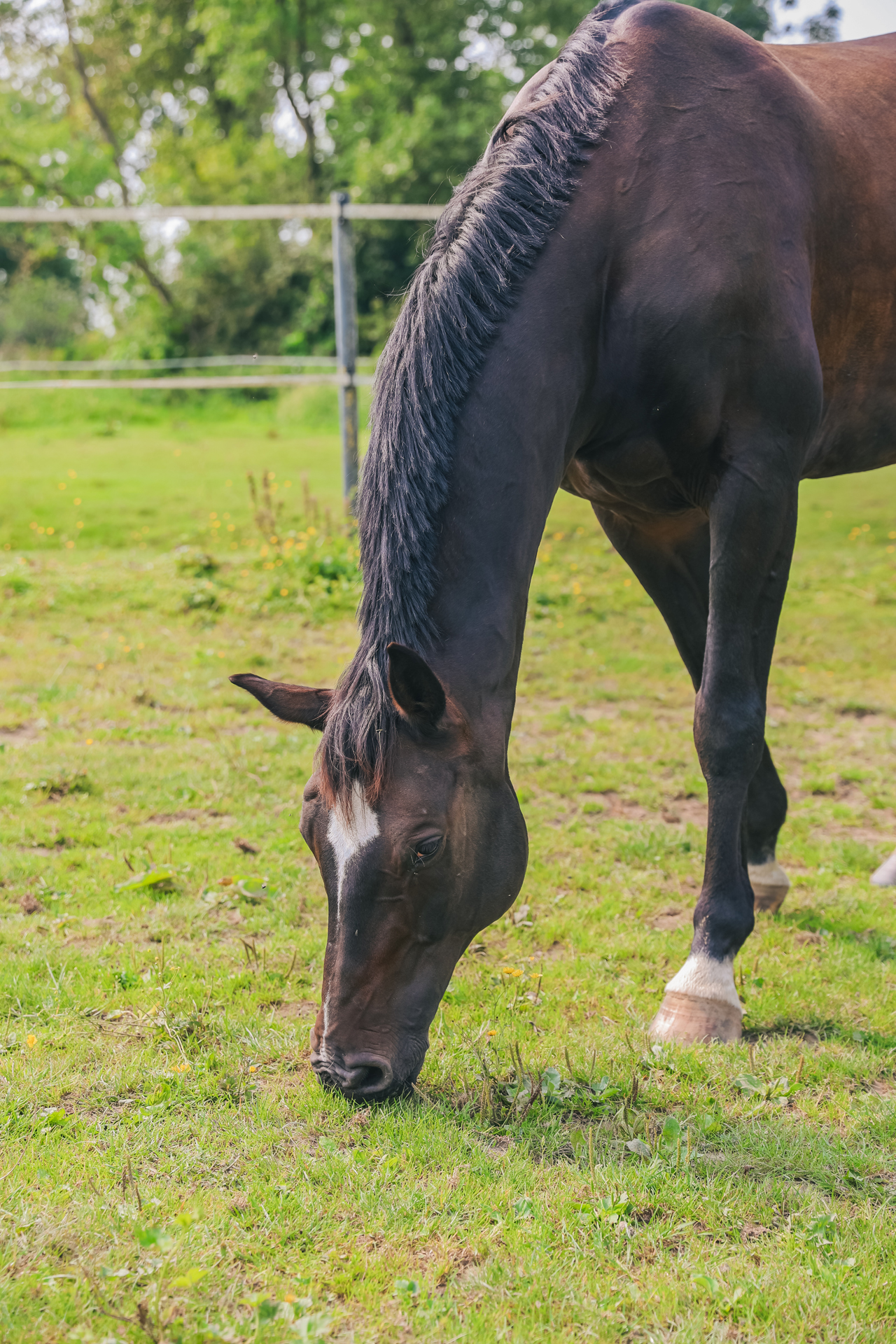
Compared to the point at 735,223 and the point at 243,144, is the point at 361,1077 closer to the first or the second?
the point at 735,223

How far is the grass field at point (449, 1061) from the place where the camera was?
184 centimetres

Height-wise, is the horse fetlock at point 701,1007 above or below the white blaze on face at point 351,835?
below

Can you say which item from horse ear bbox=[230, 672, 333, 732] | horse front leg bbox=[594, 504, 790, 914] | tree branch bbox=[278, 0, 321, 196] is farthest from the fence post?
tree branch bbox=[278, 0, 321, 196]

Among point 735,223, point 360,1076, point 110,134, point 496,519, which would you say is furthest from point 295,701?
point 110,134

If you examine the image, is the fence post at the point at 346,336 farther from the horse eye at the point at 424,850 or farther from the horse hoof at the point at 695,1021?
the horse eye at the point at 424,850

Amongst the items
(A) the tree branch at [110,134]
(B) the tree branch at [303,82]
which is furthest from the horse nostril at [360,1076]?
(B) the tree branch at [303,82]

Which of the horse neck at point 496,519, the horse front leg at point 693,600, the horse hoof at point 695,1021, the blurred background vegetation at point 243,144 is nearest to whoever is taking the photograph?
the horse neck at point 496,519

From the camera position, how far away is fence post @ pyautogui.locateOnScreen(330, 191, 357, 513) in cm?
905

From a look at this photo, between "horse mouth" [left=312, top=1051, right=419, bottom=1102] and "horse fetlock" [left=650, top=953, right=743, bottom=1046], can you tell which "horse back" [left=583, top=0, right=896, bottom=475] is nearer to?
"horse fetlock" [left=650, top=953, right=743, bottom=1046]

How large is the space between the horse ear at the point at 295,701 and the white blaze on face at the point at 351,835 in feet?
0.98

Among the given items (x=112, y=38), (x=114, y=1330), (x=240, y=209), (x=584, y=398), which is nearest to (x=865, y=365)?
(x=584, y=398)

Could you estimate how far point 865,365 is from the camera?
11.3ft

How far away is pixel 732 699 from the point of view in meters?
3.05

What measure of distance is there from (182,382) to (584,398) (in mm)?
7798
